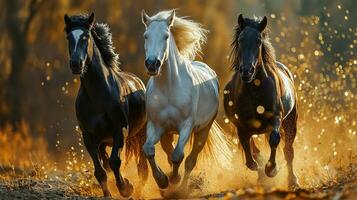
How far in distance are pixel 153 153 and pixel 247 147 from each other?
1.44 meters

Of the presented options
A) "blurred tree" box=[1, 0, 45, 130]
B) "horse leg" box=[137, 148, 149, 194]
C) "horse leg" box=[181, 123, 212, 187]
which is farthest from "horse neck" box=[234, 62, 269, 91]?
"blurred tree" box=[1, 0, 45, 130]

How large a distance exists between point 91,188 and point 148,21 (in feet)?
7.16

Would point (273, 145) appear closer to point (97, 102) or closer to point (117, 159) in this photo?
point (117, 159)

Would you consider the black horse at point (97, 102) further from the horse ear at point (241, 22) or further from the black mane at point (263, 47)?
the horse ear at point (241, 22)

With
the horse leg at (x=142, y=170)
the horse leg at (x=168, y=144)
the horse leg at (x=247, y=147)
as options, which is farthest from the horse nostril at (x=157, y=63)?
the horse leg at (x=142, y=170)

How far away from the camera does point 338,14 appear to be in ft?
75.9

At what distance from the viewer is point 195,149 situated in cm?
942

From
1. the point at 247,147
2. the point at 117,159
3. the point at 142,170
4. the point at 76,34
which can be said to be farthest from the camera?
the point at 142,170

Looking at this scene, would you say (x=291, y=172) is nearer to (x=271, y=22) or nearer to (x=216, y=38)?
(x=216, y=38)

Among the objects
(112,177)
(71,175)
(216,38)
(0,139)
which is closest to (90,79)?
(112,177)

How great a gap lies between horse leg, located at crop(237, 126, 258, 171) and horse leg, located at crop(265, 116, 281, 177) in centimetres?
44

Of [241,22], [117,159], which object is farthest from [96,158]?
[241,22]

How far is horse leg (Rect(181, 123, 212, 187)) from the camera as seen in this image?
30.5ft

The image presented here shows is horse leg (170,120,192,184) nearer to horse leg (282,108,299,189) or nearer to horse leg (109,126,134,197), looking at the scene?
horse leg (109,126,134,197)
